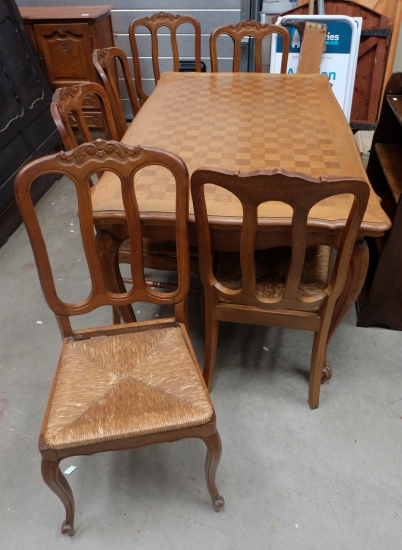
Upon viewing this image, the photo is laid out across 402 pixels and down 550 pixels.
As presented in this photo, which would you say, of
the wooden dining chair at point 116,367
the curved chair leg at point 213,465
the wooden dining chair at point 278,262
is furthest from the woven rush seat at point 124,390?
the wooden dining chair at point 278,262

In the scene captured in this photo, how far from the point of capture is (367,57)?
3.05 metres

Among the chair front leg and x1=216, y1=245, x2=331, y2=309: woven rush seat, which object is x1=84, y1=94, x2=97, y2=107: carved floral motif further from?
the chair front leg

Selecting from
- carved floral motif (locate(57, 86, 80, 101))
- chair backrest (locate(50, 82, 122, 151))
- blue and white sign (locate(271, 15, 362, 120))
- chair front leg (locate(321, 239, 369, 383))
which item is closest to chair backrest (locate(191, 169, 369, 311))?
chair front leg (locate(321, 239, 369, 383))

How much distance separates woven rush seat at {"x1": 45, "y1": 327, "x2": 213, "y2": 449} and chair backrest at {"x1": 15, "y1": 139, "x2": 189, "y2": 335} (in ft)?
0.47

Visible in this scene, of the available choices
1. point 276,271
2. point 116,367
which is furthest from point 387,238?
point 116,367

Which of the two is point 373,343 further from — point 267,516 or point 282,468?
point 267,516

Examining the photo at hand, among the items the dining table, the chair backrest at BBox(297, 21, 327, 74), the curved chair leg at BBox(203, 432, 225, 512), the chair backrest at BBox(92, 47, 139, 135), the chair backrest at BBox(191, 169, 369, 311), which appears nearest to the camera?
the chair backrest at BBox(191, 169, 369, 311)

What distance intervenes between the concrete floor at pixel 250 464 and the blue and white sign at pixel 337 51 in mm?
1868

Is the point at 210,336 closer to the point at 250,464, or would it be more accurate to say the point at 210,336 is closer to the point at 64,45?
the point at 250,464

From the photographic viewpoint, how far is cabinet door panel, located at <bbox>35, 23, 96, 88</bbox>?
285cm

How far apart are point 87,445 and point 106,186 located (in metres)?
0.77

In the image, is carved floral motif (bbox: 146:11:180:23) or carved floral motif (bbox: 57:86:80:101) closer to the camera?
carved floral motif (bbox: 57:86:80:101)

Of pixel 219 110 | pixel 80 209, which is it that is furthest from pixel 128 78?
pixel 80 209

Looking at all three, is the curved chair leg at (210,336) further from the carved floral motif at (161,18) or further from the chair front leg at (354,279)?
the carved floral motif at (161,18)
